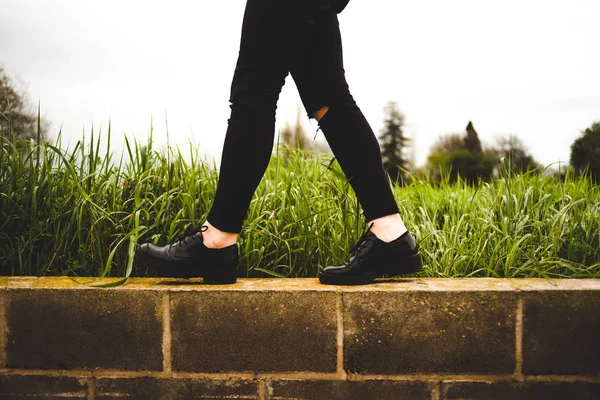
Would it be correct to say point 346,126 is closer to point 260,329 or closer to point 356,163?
point 356,163

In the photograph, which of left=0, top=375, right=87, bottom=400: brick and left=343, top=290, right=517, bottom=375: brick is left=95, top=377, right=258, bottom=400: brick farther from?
left=343, top=290, right=517, bottom=375: brick

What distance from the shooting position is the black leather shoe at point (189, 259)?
69.2 inches

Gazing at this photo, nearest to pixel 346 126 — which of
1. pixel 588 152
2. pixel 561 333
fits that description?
pixel 561 333

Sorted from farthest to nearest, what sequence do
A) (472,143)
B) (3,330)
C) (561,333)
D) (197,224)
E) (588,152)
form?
(472,143)
(588,152)
(197,224)
(3,330)
(561,333)

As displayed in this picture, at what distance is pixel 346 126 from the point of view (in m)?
1.81

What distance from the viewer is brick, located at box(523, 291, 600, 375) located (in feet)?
5.49

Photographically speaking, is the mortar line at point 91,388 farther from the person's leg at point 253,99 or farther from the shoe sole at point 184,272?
the person's leg at point 253,99

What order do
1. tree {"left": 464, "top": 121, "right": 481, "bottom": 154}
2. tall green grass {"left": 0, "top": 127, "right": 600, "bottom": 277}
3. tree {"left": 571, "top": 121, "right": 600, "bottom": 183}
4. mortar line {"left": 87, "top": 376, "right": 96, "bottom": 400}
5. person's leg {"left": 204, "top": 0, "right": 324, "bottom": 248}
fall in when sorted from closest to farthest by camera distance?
1. person's leg {"left": 204, "top": 0, "right": 324, "bottom": 248}
2. mortar line {"left": 87, "top": 376, "right": 96, "bottom": 400}
3. tall green grass {"left": 0, "top": 127, "right": 600, "bottom": 277}
4. tree {"left": 571, "top": 121, "right": 600, "bottom": 183}
5. tree {"left": 464, "top": 121, "right": 481, "bottom": 154}

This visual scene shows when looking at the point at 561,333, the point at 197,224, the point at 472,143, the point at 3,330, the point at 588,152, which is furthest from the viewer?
the point at 472,143

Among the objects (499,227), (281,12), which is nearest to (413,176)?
(499,227)

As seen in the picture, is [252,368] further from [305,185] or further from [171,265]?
[305,185]

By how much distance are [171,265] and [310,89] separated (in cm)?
79

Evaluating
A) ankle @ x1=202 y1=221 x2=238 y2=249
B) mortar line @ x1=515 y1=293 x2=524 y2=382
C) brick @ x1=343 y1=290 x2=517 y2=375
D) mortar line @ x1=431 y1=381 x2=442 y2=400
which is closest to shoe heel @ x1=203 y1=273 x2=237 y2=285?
ankle @ x1=202 y1=221 x2=238 y2=249

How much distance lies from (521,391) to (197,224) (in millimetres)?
1353
